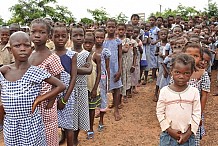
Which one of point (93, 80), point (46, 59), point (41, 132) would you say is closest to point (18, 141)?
point (41, 132)

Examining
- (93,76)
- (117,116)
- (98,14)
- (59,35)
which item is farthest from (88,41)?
(98,14)

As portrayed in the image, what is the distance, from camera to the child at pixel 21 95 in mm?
2367

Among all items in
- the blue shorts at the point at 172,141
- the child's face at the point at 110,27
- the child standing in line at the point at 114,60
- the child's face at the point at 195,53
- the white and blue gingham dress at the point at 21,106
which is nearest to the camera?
the white and blue gingham dress at the point at 21,106

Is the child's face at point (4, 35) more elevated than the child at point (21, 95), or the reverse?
the child's face at point (4, 35)

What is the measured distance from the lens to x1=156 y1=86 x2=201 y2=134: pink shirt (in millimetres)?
2607

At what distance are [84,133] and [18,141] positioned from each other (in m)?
2.28

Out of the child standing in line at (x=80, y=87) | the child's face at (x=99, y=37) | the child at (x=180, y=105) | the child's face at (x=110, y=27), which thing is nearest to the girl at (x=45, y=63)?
the child standing in line at (x=80, y=87)

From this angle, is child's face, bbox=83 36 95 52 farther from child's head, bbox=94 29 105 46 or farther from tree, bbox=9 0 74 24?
tree, bbox=9 0 74 24

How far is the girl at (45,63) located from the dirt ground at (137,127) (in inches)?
56.7

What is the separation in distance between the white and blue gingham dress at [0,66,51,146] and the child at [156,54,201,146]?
3.47 feet

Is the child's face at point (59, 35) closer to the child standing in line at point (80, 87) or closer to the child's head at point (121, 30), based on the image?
the child standing in line at point (80, 87)

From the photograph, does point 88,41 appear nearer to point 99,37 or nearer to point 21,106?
point 99,37

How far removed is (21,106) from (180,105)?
130cm

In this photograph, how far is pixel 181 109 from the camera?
2.62 m
